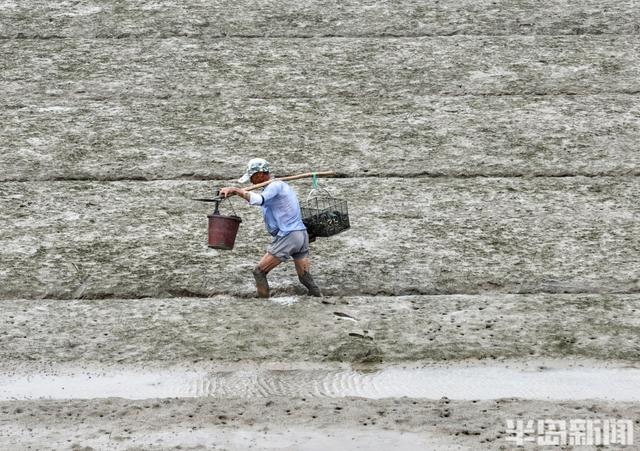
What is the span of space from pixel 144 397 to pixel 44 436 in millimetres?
938

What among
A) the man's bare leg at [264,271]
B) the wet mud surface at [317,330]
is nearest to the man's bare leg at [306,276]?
the wet mud surface at [317,330]

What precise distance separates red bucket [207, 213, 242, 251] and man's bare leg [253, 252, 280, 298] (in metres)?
0.34

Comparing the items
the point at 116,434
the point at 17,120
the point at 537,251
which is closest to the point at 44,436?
the point at 116,434

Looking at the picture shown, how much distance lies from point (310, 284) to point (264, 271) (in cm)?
44

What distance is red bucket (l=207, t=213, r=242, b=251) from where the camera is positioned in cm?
865

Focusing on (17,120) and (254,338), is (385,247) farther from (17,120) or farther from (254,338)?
(17,120)

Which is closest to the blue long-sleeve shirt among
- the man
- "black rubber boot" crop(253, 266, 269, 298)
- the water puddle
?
the man

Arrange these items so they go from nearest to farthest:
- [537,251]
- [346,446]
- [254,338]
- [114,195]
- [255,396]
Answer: [346,446] < [255,396] < [254,338] < [537,251] < [114,195]

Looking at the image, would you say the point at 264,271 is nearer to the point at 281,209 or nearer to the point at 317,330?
the point at 281,209

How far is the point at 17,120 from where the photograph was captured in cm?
1327

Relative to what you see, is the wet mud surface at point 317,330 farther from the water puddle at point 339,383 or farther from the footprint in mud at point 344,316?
the water puddle at point 339,383

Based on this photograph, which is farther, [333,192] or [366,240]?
[333,192]

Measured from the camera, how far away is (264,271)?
885 centimetres

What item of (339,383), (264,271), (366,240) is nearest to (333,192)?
(366,240)
